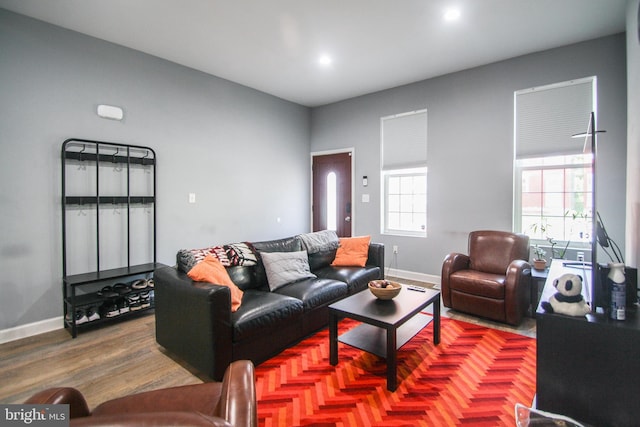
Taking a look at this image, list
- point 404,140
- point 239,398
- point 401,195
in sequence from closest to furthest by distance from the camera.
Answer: point 239,398
point 404,140
point 401,195

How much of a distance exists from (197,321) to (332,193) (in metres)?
3.94

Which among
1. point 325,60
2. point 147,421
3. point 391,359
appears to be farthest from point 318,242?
point 147,421

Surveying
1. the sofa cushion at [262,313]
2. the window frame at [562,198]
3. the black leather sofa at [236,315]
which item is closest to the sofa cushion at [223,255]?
the black leather sofa at [236,315]

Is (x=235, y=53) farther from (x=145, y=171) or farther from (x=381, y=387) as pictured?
(x=381, y=387)

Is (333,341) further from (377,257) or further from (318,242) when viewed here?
(377,257)

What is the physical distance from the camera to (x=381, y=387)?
7.09ft

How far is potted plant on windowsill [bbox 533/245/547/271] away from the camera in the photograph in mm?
3491

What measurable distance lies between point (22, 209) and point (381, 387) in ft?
11.7

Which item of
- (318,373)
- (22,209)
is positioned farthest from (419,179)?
(22,209)

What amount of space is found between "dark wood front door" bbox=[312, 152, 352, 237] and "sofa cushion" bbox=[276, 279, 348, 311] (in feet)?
8.13

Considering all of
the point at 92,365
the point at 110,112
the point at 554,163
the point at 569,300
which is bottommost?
the point at 92,365

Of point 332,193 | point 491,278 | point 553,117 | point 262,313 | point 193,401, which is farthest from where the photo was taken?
point 332,193

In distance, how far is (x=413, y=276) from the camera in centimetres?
482

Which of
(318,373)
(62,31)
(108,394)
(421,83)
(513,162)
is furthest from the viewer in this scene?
(421,83)
